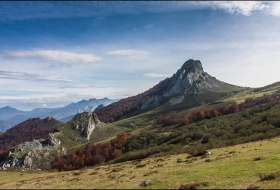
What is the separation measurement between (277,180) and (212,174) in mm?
7875

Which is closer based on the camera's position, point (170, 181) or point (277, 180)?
point (277, 180)

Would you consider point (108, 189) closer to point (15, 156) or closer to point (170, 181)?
point (170, 181)

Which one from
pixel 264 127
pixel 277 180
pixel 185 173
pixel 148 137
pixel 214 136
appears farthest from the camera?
pixel 148 137

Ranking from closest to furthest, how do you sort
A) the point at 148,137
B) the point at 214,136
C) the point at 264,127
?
the point at 264,127 < the point at 214,136 < the point at 148,137

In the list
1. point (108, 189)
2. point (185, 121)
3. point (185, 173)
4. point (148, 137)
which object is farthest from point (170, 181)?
point (185, 121)

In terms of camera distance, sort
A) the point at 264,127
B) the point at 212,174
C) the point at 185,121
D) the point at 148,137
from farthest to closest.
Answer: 1. the point at 185,121
2. the point at 148,137
3. the point at 264,127
4. the point at 212,174

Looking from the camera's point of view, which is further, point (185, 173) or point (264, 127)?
point (264, 127)

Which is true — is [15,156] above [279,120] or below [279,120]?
below

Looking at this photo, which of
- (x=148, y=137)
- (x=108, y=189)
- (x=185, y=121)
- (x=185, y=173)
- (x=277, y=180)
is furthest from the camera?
(x=185, y=121)

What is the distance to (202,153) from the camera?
52312 millimetres

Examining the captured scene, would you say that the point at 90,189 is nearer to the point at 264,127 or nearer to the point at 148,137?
the point at 264,127

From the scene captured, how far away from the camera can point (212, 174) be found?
30.7 meters

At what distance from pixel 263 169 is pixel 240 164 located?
4532 millimetres

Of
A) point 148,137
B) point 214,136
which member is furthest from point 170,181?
point 148,137
